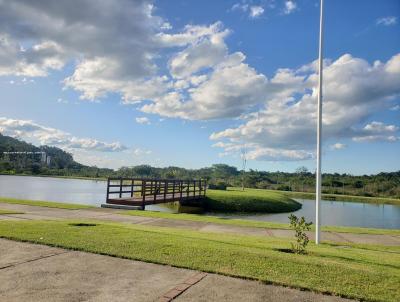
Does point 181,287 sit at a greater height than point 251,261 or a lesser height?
lesser

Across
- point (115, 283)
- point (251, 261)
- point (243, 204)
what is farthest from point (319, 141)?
point (243, 204)

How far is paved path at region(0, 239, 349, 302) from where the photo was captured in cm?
453

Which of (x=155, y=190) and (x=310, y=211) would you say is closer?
(x=155, y=190)

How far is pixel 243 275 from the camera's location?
546 cm

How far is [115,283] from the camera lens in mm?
5000

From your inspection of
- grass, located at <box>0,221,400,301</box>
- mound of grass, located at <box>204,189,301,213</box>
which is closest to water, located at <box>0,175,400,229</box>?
mound of grass, located at <box>204,189,301,213</box>

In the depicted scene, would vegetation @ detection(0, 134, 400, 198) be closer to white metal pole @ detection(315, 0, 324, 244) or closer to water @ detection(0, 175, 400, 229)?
water @ detection(0, 175, 400, 229)

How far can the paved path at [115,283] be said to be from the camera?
4.53 m

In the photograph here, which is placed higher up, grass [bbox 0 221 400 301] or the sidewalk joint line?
grass [bbox 0 221 400 301]

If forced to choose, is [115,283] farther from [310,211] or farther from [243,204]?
[310,211]

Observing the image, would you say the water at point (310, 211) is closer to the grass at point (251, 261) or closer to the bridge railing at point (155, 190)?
the bridge railing at point (155, 190)

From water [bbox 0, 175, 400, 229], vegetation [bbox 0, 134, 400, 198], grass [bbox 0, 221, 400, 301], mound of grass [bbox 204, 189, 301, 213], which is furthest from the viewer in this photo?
vegetation [bbox 0, 134, 400, 198]

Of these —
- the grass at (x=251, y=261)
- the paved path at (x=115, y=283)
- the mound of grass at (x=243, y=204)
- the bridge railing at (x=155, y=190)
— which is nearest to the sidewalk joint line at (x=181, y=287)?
the paved path at (x=115, y=283)

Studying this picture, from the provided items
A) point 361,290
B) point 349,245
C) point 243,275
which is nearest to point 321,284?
point 361,290
